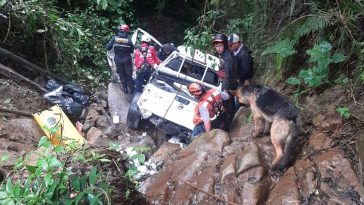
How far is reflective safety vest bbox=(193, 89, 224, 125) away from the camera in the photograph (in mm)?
7719

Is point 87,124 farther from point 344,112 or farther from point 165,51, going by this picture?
point 344,112

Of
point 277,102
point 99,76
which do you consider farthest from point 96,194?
point 99,76

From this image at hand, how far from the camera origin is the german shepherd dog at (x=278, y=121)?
530 cm

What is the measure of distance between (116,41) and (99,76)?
2244mm

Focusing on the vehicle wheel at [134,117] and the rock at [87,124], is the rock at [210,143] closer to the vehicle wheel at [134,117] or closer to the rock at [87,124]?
the vehicle wheel at [134,117]

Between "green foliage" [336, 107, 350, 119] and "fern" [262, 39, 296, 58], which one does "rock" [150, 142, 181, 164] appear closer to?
"fern" [262, 39, 296, 58]

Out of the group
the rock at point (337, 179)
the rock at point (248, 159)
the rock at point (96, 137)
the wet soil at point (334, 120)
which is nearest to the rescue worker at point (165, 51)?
the rock at point (96, 137)

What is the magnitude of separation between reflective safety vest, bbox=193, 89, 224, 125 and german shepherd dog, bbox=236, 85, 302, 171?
149 centimetres

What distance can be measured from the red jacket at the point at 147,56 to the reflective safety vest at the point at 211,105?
125 inches

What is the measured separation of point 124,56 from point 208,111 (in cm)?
414

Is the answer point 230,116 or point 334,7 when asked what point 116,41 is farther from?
point 334,7

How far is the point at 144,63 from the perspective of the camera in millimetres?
10781

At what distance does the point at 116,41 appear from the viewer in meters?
10.9

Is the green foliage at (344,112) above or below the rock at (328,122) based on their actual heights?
above
